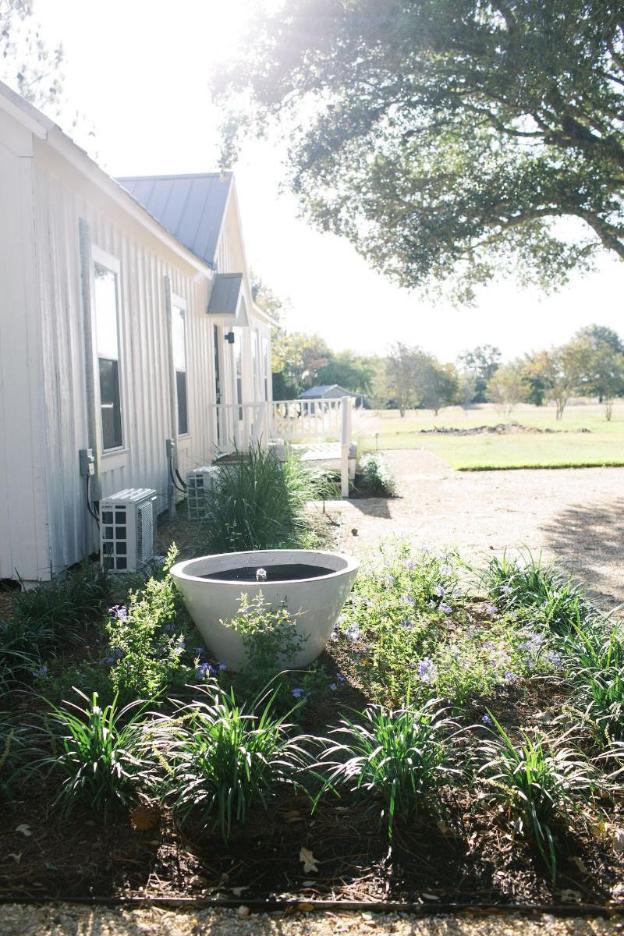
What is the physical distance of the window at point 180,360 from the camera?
1091 cm

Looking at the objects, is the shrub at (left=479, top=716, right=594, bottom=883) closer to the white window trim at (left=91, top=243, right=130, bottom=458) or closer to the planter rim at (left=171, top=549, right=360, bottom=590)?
the planter rim at (left=171, top=549, right=360, bottom=590)

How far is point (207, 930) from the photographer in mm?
2361

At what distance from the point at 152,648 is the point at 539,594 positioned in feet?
8.11

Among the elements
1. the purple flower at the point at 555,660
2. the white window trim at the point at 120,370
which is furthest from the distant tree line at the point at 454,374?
the purple flower at the point at 555,660

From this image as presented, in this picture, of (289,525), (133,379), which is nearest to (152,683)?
(289,525)

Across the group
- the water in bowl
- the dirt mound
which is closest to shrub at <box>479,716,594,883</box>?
the water in bowl

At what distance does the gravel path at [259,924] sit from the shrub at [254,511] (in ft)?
13.9

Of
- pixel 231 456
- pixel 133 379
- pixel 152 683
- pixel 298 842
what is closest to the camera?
pixel 298 842

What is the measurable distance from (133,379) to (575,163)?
26.8 feet

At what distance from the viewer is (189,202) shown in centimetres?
1443

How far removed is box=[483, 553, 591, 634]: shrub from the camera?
476cm

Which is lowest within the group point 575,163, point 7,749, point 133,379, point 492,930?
point 492,930

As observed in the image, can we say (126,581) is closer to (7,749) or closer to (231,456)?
(7,749)

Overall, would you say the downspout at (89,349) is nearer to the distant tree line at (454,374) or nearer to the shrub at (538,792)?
the shrub at (538,792)
